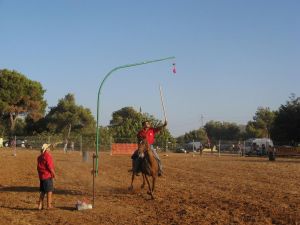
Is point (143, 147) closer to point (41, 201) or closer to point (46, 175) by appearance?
point (46, 175)

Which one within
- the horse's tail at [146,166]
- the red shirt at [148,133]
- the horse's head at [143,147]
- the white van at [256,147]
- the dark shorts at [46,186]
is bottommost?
the dark shorts at [46,186]

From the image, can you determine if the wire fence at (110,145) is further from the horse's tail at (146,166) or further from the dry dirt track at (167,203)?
the horse's tail at (146,166)

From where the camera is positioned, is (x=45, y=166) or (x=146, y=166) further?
(x=146, y=166)

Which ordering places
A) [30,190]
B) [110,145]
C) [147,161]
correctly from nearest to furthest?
[147,161] < [30,190] < [110,145]

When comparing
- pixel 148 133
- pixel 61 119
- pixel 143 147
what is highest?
pixel 61 119

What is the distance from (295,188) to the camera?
1819 cm

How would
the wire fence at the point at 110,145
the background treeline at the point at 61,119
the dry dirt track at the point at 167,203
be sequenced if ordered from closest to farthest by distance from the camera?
the dry dirt track at the point at 167,203, the wire fence at the point at 110,145, the background treeline at the point at 61,119

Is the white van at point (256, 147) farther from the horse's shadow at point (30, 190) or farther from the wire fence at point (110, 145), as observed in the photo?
the horse's shadow at point (30, 190)

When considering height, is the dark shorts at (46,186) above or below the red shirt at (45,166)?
below

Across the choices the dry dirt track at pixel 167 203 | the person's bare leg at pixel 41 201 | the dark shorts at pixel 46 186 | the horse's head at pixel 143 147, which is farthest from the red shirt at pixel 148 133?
the person's bare leg at pixel 41 201

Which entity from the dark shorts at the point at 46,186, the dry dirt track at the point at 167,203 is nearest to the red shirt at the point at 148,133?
the dry dirt track at the point at 167,203

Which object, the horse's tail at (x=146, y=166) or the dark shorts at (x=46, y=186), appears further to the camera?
the horse's tail at (x=146, y=166)

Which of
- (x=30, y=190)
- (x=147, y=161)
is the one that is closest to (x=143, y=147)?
(x=147, y=161)

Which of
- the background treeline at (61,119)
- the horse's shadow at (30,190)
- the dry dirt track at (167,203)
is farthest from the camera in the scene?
the background treeline at (61,119)
